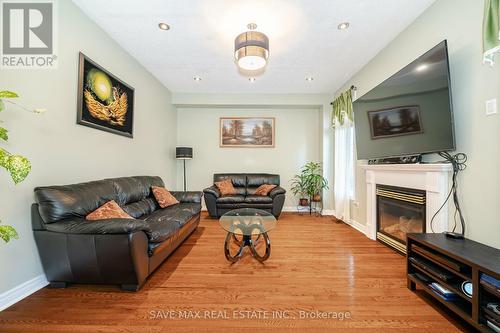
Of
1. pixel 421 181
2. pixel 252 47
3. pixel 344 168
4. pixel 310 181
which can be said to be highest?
pixel 252 47

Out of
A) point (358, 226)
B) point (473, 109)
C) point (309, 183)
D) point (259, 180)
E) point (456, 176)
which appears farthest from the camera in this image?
point (259, 180)

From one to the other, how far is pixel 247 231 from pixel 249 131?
332 centimetres

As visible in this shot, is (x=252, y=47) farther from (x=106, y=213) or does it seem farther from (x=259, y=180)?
(x=259, y=180)

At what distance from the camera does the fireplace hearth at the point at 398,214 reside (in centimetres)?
244

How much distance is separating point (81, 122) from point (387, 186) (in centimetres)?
390

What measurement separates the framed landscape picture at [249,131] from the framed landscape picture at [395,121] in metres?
2.69

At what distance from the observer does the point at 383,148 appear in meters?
2.78

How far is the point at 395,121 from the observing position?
2.52m

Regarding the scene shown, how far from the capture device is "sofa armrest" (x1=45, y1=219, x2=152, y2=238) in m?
1.72

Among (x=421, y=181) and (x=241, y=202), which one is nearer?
(x=421, y=181)

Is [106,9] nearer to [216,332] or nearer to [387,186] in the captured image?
[216,332]

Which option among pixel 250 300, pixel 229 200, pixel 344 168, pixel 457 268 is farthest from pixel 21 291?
pixel 344 168

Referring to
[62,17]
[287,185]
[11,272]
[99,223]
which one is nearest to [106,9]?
[62,17]

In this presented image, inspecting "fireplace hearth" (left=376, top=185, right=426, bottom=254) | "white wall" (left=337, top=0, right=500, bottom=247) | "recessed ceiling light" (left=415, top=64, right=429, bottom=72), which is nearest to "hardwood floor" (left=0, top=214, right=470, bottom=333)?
"fireplace hearth" (left=376, top=185, right=426, bottom=254)
